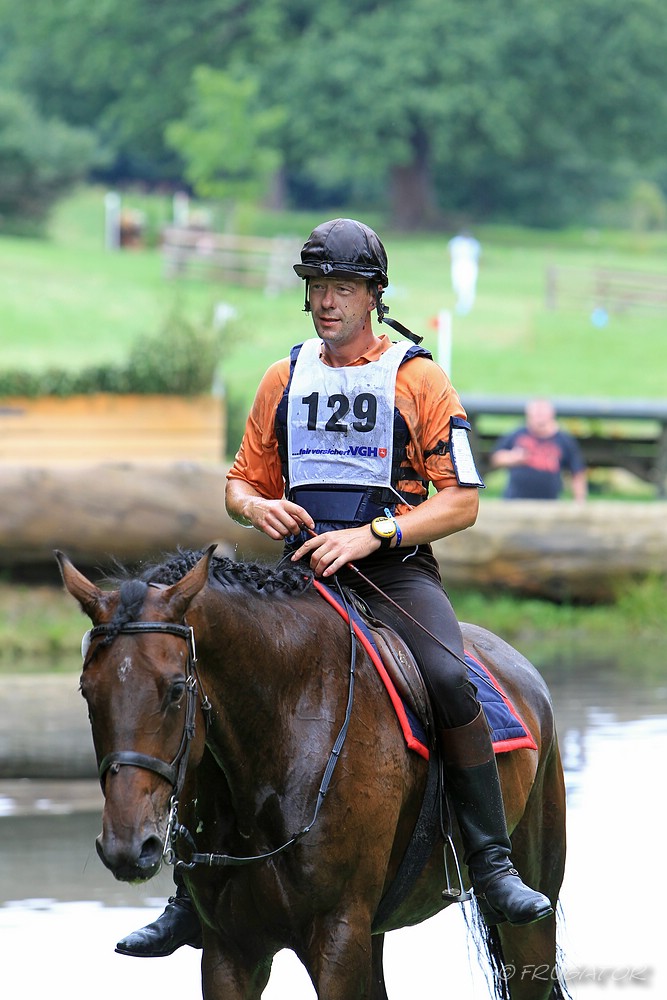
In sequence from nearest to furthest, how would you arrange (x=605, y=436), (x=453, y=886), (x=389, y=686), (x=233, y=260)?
(x=389, y=686)
(x=453, y=886)
(x=605, y=436)
(x=233, y=260)

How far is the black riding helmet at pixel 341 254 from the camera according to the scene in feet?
14.4

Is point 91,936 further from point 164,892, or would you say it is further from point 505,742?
point 505,742

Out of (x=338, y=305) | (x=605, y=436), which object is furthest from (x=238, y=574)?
(x=605, y=436)

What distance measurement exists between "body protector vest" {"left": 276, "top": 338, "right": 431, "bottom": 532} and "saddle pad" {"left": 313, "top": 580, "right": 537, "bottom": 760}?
0.26m

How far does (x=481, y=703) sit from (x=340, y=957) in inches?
39.3

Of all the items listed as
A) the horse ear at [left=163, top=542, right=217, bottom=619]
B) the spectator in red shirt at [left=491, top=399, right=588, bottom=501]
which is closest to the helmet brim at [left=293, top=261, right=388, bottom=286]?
the horse ear at [left=163, top=542, right=217, bottom=619]

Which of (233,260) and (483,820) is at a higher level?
(233,260)

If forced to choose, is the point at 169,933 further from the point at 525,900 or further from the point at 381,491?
the point at 381,491

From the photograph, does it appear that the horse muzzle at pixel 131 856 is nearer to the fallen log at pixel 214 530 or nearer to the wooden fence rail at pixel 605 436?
the fallen log at pixel 214 530

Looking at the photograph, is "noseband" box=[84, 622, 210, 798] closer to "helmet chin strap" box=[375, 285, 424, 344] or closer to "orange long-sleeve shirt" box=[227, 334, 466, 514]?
"orange long-sleeve shirt" box=[227, 334, 466, 514]

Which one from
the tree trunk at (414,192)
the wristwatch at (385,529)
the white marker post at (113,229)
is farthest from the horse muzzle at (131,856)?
the tree trunk at (414,192)

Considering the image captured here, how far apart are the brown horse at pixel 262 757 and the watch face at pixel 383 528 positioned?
0.25 m

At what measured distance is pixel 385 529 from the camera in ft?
14.3

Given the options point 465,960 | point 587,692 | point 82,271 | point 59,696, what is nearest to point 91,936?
point 465,960
